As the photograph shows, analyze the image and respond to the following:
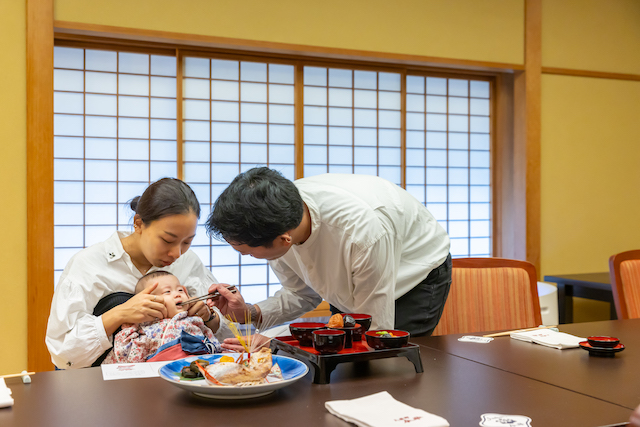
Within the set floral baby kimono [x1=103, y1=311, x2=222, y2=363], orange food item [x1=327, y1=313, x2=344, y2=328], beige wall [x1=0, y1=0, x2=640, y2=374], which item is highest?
beige wall [x1=0, y1=0, x2=640, y2=374]

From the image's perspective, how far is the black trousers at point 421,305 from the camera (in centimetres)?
210

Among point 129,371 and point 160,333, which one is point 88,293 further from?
point 129,371

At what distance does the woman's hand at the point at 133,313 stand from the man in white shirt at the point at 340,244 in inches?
9.6

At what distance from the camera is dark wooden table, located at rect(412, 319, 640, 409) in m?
1.21

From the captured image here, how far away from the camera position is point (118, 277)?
205 centimetres

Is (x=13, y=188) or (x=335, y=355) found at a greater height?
(x=13, y=188)

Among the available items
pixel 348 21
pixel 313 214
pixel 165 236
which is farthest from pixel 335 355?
pixel 348 21

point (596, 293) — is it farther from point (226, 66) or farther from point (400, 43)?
point (226, 66)

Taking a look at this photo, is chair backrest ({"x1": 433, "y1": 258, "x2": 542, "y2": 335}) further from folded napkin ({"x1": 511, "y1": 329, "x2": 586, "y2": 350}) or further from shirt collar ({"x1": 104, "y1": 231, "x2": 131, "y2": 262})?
shirt collar ({"x1": 104, "y1": 231, "x2": 131, "y2": 262})

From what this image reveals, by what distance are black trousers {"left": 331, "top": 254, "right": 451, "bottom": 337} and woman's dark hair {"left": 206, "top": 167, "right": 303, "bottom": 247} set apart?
648mm

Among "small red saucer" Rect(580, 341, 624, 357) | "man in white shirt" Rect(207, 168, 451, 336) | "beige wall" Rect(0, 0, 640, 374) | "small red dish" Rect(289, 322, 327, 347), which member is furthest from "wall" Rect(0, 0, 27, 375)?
"small red saucer" Rect(580, 341, 624, 357)

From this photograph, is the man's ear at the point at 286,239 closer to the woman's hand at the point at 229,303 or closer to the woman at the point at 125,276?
the woman's hand at the point at 229,303

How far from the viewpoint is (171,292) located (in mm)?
2053

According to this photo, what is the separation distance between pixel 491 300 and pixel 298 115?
245 centimetres
